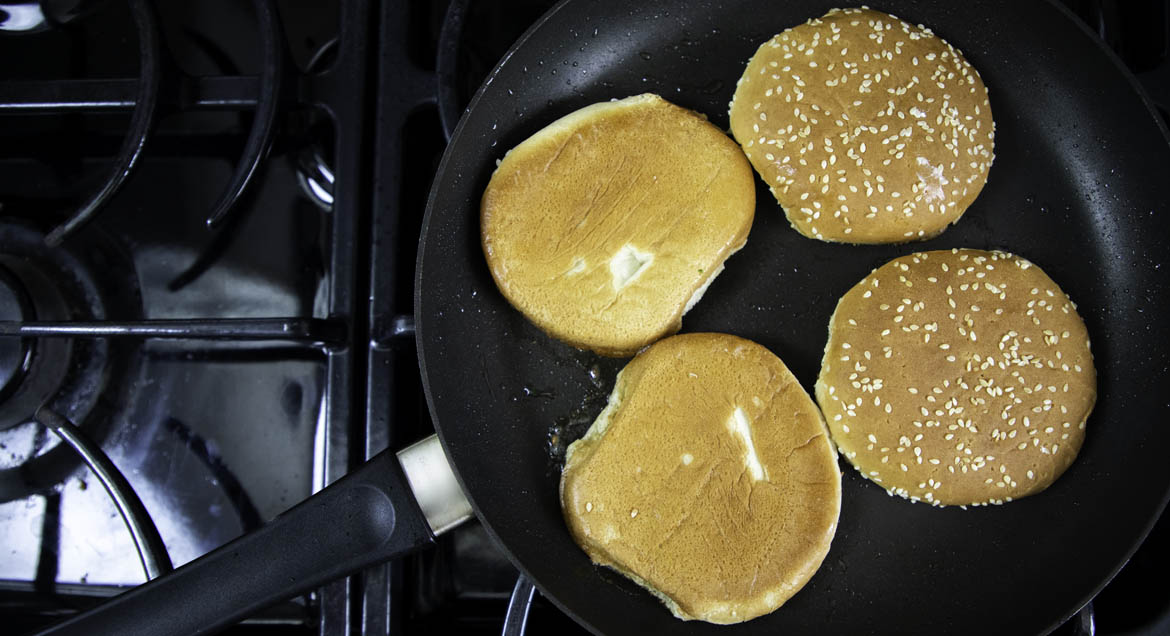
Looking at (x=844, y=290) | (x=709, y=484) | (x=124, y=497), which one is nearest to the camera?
(x=124, y=497)

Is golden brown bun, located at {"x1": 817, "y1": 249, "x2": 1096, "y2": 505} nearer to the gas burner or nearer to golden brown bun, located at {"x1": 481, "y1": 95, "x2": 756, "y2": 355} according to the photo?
golden brown bun, located at {"x1": 481, "y1": 95, "x2": 756, "y2": 355}

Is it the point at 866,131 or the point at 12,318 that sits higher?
the point at 12,318

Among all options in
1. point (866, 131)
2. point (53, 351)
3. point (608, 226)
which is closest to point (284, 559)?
point (53, 351)

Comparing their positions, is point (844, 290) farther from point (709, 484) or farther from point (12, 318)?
point (12, 318)

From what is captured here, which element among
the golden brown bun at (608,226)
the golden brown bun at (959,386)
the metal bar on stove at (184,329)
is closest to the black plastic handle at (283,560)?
the metal bar on stove at (184,329)

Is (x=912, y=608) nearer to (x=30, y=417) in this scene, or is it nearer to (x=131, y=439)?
(x=131, y=439)

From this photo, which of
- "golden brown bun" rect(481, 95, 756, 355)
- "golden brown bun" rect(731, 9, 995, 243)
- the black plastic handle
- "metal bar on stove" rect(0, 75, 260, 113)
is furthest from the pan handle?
"golden brown bun" rect(731, 9, 995, 243)

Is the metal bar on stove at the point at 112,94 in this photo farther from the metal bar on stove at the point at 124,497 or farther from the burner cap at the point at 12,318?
the metal bar on stove at the point at 124,497
